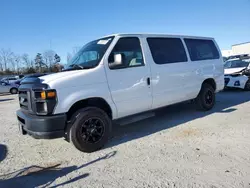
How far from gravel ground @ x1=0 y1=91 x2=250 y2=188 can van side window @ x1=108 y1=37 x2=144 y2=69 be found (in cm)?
155

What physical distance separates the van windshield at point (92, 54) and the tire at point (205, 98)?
3303 mm

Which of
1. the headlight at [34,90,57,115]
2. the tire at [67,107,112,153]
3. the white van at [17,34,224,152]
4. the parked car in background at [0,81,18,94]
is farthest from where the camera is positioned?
the parked car in background at [0,81,18,94]

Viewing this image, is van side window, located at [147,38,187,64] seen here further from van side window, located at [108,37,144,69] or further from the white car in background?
the white car in background

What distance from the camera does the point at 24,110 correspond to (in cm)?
422

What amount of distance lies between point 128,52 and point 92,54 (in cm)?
74

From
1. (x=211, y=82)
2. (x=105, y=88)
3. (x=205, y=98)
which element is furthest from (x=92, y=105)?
(x=211, y=82)

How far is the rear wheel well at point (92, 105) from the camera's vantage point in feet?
13.4

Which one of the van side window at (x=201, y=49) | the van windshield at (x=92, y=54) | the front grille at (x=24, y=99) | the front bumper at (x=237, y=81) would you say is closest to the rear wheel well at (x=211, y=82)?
the van side window at (x=201, y=49)

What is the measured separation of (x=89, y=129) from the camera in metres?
4.09

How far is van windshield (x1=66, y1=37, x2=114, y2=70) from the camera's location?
429 centimetres

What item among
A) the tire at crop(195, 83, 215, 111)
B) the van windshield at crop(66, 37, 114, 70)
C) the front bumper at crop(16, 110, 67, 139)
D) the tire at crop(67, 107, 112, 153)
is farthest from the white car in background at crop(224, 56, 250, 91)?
the front bumper at crop(16, 110, 67, 139)

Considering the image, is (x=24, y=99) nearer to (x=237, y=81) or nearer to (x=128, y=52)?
(x=128, y=52)

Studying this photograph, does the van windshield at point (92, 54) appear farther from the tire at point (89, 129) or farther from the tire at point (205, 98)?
the tire at point (205, 98)

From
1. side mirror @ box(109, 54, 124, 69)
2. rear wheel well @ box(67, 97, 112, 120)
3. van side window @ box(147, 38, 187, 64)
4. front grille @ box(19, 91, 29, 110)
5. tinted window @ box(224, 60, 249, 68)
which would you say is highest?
van side window @ box(147, 38, 187, 64)
